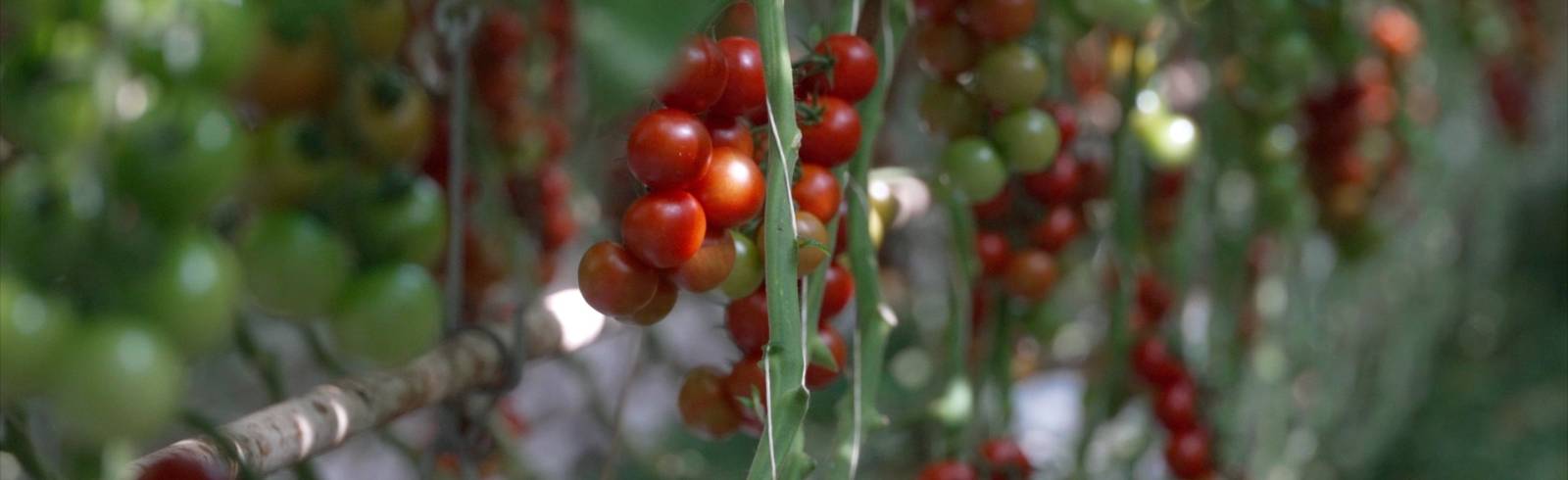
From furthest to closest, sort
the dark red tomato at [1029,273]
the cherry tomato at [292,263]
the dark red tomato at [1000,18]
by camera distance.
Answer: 1. the dark red tomato at [1029,273]
2. the dark red tomato at [1000,18]
3. the cherry tomato at [292,263]

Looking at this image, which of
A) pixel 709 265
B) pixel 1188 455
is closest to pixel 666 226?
pixel 709 265

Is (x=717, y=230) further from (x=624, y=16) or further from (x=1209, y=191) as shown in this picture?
(x=1209, y=191)

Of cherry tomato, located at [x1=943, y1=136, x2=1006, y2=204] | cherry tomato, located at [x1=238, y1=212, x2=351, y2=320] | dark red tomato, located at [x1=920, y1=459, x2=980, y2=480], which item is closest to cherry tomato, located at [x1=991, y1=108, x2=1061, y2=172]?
cherry tomato, located at [x1=943, y1=136, x2=1006, y2=204]

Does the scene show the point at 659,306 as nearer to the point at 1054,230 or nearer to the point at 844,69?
the point at 844,69

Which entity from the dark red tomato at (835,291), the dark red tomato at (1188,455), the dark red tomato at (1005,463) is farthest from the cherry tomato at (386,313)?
the dark red tomato at (1188,455)

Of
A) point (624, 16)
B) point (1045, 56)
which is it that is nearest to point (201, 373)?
point (1045, 56)

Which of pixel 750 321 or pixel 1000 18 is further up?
pixel 1000 18

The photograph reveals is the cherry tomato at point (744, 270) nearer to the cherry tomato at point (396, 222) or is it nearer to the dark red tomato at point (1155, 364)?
the cherry tomato at point (396, 222)

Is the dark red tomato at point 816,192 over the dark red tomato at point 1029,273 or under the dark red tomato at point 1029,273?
under
